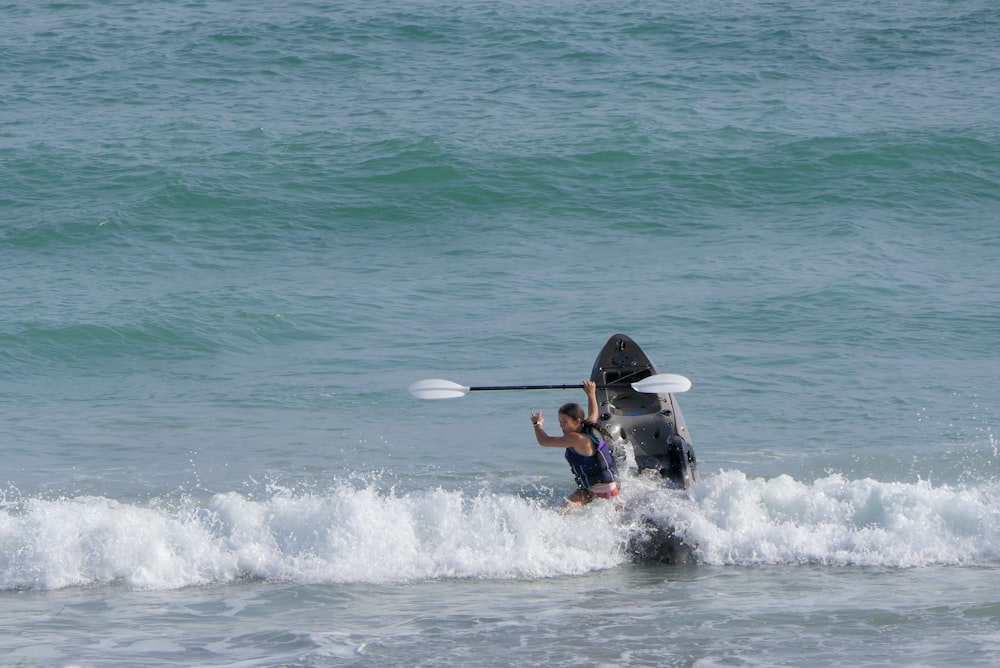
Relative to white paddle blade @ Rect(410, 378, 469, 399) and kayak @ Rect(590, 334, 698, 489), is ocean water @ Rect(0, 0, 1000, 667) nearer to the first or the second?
kayak @ Rect(590, 334, 698, 489)

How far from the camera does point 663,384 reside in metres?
9.52

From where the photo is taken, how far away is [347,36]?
24766 millimetres

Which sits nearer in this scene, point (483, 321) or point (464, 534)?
point (464, 534)

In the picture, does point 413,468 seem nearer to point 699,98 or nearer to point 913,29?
point 699,98

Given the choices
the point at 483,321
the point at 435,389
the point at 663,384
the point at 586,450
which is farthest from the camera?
the point at 483,321

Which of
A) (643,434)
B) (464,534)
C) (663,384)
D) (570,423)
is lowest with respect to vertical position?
(464,534)

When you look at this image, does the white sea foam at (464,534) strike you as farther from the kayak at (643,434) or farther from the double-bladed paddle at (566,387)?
the double-bladed paddle at (566,387)

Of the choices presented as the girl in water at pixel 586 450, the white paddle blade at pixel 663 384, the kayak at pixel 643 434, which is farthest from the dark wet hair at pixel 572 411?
the white paddle blade at pixel 663 384

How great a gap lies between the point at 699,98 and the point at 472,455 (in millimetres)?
12657

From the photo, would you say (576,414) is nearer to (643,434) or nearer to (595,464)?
(595,464)

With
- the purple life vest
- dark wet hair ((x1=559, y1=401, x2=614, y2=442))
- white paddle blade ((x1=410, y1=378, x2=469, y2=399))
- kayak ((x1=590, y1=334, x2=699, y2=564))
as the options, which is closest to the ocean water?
kayak ((x1=590, y1=334, x2=699, y2=564))

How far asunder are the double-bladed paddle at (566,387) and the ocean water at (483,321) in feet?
2.41

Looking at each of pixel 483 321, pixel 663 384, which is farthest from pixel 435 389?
pixel 483 321

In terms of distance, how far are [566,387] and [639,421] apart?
2.88ft
